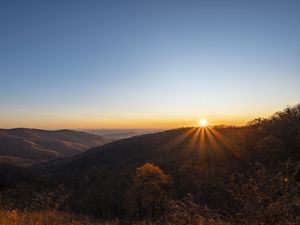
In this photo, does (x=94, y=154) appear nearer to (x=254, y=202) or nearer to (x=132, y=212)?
(x=132, y=212)

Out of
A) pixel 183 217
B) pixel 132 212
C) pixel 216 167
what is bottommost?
pixel 132 212

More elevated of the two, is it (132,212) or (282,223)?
(282,223)

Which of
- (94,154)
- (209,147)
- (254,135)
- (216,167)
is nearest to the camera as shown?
(216,167)

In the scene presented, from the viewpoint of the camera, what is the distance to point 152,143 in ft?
402

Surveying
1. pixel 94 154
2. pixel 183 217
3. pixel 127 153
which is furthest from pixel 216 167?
pixel 94 154

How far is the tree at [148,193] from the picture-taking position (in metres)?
42.8

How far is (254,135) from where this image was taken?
6581 cm

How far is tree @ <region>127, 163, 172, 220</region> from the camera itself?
42.8 meters

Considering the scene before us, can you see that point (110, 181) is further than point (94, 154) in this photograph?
No

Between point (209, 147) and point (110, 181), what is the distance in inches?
867

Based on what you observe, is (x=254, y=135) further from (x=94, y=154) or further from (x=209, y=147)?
(x=94, y=154)

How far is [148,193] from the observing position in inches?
1703

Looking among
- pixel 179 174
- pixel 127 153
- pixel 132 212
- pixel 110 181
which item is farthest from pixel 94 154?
pixel 132 212

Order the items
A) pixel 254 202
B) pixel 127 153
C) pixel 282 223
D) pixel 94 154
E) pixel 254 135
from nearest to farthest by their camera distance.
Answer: pixel 282 223, pixel 254 202, pixel 254 135, pixel 127 153, pixel 94 154
